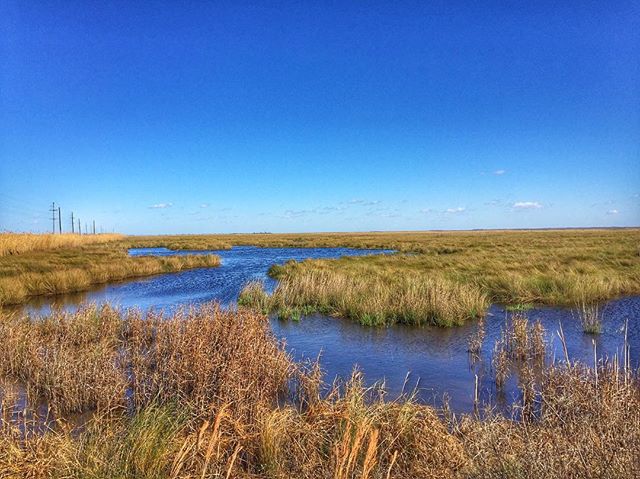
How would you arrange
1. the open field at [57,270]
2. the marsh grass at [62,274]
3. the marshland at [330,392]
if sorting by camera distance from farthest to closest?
the open field at [57,270] → the marsh grass at [62,274] → the marshland at [330,392]

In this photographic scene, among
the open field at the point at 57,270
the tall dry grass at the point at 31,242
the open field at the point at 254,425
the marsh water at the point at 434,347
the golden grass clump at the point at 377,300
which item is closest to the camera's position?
the open field at the point at 254,425

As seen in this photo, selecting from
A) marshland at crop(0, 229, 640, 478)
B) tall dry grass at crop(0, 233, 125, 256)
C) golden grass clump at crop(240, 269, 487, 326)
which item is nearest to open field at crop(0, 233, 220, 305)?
tall dry grass at crop(0, 233, 125, 256)

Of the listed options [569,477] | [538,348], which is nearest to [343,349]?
[538,348]

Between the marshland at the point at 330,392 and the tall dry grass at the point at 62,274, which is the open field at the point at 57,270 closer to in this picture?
the tall dry grass at the point at 62,274

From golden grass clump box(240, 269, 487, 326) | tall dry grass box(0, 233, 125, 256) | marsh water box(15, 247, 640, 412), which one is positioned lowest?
marsh water box(15, 247, 640, 412)

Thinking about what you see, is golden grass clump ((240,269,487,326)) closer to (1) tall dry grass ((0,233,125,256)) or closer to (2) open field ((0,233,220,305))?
(2) open field ((0,233,220,305))

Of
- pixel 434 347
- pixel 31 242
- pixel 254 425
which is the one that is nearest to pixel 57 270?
pixel 31 242

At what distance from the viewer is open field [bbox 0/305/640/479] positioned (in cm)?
353

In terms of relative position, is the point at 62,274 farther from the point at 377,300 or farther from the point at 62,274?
the point at 377,300

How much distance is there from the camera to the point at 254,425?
447cm

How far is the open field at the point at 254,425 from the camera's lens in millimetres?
3527

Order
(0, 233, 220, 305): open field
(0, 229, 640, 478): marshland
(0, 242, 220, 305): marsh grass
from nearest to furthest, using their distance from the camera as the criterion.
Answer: (0, 229, 640, 478): marshland
(0, 242, 220, 305): marsh grass
(0, 233, 220, 305): open field

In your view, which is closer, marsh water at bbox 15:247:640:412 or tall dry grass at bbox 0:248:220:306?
marsh water at bbox 15:247:640:412

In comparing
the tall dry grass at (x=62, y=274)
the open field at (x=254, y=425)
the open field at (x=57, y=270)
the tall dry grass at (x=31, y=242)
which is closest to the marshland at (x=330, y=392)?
the open field at (x=254, y=425)
